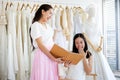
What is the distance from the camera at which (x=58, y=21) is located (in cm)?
324

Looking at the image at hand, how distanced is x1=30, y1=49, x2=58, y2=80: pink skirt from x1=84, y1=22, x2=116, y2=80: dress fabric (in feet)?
3.38

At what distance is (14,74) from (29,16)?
80cm

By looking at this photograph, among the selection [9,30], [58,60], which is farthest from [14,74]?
[58,60]

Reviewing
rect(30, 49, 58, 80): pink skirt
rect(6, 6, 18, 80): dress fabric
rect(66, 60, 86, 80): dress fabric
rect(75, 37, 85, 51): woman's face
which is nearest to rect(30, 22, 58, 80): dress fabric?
rect(30, 49, 58, 80): pink skirt

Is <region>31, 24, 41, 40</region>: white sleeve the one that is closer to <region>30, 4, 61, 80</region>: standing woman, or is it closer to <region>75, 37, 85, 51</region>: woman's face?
<region>30, 4, 61, 80</region>: standing woman

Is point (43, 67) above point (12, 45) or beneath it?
beneath

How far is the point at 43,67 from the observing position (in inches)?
79.9

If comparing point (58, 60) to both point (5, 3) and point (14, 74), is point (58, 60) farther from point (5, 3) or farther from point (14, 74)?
point (5, 3)

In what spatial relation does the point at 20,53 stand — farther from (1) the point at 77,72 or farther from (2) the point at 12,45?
(1) the point at 77,72

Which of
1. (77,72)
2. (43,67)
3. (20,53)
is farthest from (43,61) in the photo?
(20,53)

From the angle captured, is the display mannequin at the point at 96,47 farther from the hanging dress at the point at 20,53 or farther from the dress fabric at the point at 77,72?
the hanging dress at the point at 20,53

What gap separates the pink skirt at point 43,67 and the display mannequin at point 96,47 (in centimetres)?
104

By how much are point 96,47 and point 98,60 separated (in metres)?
0.17

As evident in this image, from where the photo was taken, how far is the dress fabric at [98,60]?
2.90 m
